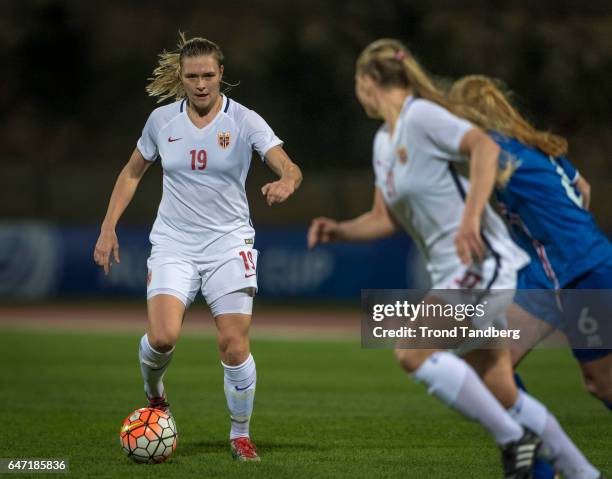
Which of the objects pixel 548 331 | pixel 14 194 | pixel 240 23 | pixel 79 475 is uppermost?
pixel 240 23

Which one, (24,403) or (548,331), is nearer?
(548,331)

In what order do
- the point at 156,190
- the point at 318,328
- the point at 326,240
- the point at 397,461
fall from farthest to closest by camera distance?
the point at 156,190, the point at 318,328, the point at 397,461, the point at 326,240

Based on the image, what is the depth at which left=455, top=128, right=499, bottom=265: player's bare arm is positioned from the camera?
16.2 ft

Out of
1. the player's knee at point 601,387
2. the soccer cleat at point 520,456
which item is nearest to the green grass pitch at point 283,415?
the player's knee at point 601,387

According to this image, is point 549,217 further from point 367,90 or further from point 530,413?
point 367,90

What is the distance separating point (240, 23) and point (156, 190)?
16704 millimetres

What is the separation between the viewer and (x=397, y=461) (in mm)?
7023

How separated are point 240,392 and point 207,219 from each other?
114cm

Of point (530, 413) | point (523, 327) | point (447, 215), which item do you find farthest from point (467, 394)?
point (523, 327)

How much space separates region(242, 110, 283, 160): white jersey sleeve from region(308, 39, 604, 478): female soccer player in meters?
1.73

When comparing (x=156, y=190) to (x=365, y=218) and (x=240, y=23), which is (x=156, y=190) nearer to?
(x=240, y=23)

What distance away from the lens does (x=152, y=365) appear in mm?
7148

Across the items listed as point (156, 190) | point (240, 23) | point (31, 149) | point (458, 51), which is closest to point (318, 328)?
point (156, 190)

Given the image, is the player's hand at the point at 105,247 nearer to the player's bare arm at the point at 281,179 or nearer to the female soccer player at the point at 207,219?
the female soccer player at the point at 207,219
